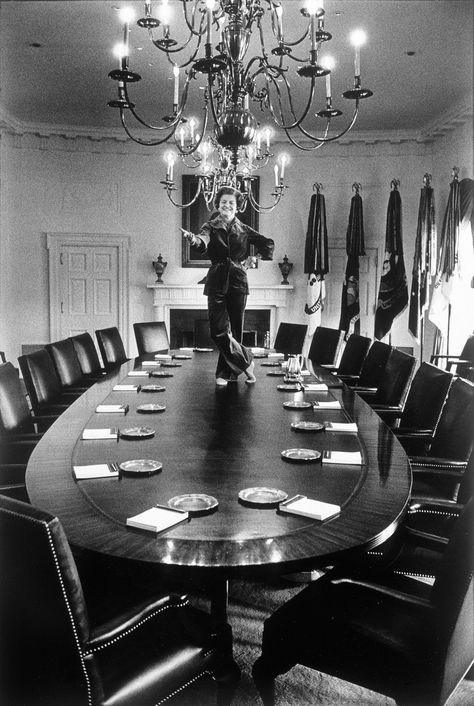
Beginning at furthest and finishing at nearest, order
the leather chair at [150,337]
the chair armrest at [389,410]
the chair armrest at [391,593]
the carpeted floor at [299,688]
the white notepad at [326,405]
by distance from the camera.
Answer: the leather chair at [150,337]
the chair armrest at [389,410]
the white notepad at [326,405]
the carpeted floor at [299,688]
the chair armrest at [391,593]

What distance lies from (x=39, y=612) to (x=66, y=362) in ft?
9.71

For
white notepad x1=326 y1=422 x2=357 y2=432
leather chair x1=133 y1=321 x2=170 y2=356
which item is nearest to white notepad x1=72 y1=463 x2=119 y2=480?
white notepad x1=326 y1=422 x2=357 y2=432

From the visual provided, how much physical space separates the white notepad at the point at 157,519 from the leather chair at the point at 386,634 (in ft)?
1.25

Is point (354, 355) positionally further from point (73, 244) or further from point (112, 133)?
point (112, 133)

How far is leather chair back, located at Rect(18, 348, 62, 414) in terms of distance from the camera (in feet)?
10.9

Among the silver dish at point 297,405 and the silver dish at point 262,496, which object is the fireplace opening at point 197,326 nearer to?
the silver dish at point 297,405

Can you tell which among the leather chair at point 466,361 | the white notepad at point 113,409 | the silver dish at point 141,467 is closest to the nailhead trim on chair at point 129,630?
the silver dish at point 141,467

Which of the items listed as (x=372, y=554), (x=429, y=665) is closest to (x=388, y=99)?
(x=372, y=554)

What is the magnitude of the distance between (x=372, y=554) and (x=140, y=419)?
1.15m

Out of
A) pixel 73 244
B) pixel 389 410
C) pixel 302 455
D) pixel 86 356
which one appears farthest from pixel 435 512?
pixel 73 244

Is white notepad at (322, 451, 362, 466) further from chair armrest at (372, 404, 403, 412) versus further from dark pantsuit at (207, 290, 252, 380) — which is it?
dark pantsuit at (207, 290, 252, 380)

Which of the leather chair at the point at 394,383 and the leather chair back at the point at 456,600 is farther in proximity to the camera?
the leather chair at the point at 394,383

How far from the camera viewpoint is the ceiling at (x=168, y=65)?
4.12 meters

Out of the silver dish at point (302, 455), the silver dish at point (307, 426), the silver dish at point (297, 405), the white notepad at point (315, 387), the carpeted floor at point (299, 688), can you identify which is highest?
the white notepad at point (315, 387)
